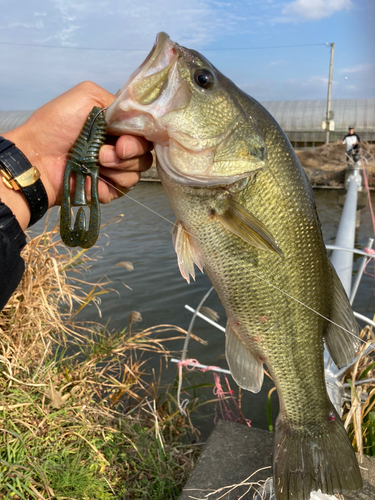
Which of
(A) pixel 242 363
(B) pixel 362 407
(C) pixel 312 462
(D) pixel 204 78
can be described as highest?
(D) pixel 204 78

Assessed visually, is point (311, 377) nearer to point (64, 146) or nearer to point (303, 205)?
point (303, 205)

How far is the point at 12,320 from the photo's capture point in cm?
319

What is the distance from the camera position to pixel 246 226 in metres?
1.66

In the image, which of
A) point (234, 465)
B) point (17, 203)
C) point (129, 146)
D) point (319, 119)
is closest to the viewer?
point (129, 146)

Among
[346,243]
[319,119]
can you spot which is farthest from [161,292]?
[319,119]

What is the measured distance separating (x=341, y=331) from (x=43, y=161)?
1.87m

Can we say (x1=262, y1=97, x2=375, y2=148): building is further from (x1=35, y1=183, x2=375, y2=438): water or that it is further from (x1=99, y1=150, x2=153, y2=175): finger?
(x1=99, y1=150, x2=153, y2=175): finger

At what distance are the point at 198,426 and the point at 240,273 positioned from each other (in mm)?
3265

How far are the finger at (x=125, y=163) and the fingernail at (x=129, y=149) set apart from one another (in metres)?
0.08

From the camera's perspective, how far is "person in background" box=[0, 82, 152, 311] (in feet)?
5.87

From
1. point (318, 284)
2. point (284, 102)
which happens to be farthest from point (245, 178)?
point (284, 102)

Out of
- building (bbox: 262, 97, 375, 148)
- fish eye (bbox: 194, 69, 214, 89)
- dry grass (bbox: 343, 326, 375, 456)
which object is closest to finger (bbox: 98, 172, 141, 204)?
fish eye (bbox: 194, 69, 214, 89)

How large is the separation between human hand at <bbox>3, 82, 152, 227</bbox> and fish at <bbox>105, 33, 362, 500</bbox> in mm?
202

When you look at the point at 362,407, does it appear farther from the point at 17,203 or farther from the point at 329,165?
the point at 329,165
